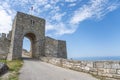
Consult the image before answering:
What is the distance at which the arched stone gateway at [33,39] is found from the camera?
1791 centimetres

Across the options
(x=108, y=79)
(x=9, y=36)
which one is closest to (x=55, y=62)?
(x=108, y=79)

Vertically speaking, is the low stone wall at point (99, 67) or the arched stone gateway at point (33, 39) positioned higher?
the arched stone gateway at point (33, 39)

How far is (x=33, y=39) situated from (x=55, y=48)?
3.74 metres

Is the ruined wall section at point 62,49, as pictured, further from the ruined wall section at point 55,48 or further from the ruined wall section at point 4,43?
the ruined wall section at point 4,43

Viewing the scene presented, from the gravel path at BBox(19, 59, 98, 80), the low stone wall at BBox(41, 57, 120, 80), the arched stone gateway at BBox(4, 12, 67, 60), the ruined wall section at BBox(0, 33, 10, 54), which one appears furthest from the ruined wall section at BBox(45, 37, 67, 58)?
the gravel path at BBox(19, 59, 98, 80)

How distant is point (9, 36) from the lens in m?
20.5

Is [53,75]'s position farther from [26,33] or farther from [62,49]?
[62,49]

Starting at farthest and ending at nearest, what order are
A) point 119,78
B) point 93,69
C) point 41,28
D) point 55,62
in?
point 41,28 → point 55,62 → point 93,69 → point 119,78

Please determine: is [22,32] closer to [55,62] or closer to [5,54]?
[5,54]

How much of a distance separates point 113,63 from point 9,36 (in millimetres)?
17789

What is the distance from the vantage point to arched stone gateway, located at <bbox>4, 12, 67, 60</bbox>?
17.9 metres

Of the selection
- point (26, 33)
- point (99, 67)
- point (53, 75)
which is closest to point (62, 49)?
point (26, 33)

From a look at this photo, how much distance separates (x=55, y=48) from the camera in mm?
21406

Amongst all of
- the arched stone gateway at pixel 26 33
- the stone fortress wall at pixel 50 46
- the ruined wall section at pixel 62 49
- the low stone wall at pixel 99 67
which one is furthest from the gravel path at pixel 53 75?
the ruined wall section at pixel 62 49
